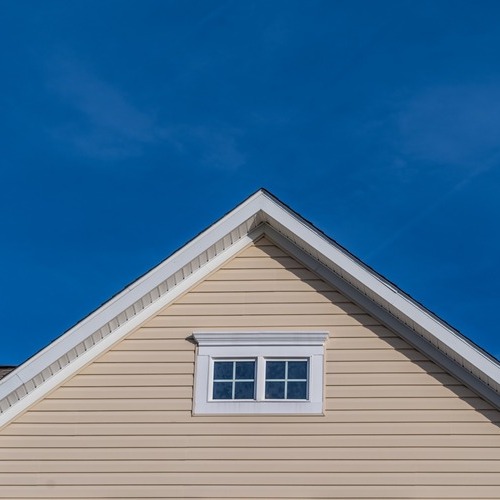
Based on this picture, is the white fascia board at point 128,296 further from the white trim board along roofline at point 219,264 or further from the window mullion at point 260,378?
the window mullion at point 260,378

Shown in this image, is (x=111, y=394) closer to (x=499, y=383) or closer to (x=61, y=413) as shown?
(x=61, y=413)

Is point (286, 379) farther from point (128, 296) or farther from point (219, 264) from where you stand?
point (128, 296)

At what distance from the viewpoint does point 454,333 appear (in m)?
13.9

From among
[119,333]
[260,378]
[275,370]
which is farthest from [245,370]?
[119,333]

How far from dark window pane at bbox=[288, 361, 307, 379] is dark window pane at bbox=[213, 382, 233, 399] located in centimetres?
84

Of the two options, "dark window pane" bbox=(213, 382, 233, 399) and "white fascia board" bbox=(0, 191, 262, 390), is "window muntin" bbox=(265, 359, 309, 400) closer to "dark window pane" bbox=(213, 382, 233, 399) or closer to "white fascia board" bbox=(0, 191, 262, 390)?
"dark window pane" bbox=(213, 382, 233, 399)

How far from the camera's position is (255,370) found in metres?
14.4

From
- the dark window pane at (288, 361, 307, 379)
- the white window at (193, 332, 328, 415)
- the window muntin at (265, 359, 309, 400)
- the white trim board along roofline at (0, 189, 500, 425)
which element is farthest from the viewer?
the dark window pane at (288, 361, 307, 379)

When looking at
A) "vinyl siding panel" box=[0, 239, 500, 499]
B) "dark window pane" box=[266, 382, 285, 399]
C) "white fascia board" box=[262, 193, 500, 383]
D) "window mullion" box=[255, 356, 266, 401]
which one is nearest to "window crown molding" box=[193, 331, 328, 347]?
"vinyl siding panel" box=[0, 239, 500, 499]

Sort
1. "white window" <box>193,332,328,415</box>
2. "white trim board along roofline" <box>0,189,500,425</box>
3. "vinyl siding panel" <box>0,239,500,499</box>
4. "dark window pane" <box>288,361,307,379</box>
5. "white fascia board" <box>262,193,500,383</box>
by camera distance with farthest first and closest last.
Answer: "dark window pane" <box>288,361,307,379</box> → "white window" <box>193,332,328,415</box> → "white trim board along roofline" <box>0,189,500,425</box> → "white fascia board" <box>262,193,500,383</box> → "vinyl siding panel" <box>0,239,500,499</box>

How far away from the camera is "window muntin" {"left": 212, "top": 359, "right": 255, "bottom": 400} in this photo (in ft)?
46.8
